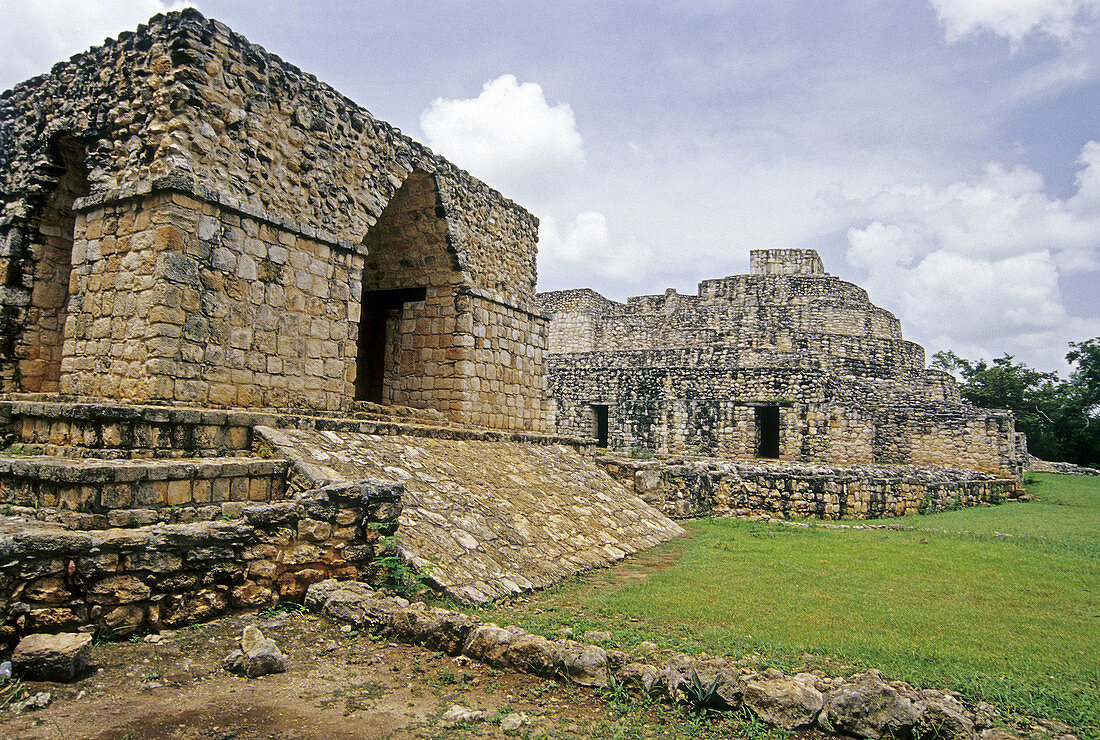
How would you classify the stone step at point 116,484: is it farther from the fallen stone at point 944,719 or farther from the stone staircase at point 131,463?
the fallen stone at point 944,719

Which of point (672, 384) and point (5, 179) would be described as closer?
point (5, 179)

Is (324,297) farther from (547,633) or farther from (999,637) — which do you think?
(999,637)

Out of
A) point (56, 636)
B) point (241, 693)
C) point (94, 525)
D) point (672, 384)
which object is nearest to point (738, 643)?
point (241, 693)

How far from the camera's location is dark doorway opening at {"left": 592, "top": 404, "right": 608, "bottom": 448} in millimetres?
21781

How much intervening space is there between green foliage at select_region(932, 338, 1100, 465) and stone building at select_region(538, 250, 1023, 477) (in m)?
6.28

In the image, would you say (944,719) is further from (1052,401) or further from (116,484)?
(1052,401)

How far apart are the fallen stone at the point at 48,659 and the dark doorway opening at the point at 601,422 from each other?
18557 mm

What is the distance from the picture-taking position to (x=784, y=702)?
3.26m

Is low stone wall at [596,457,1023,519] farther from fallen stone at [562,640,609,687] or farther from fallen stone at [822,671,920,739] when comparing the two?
fallen stone at [822,671,920,739]

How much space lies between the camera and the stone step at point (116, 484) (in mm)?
4547

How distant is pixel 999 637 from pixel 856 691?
214 centimetres

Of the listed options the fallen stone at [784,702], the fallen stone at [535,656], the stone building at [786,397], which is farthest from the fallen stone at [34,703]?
the stone building at [786,397]

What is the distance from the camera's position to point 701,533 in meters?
10.1

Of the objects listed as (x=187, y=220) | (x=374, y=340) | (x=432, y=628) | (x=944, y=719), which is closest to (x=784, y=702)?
(x=944, y=719)
